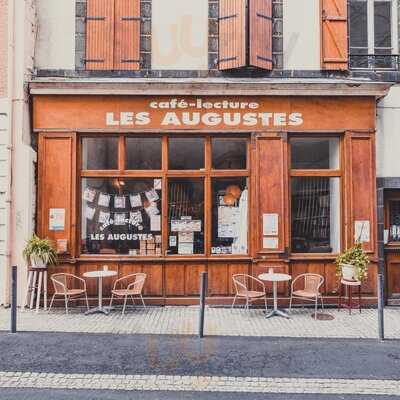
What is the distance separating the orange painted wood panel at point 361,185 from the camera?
32.9 feet

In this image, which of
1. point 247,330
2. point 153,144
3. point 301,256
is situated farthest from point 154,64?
point 247,330

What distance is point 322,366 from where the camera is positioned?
639 cm

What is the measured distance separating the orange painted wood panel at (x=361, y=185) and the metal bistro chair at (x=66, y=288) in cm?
569

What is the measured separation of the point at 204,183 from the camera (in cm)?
1020

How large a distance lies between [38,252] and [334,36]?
7665 millimetres

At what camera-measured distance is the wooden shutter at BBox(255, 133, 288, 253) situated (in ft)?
32.9

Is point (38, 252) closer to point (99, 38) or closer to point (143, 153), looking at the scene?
point (143, 153)

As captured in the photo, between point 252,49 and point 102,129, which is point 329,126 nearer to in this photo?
point 252,49

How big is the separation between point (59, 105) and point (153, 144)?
2133mm

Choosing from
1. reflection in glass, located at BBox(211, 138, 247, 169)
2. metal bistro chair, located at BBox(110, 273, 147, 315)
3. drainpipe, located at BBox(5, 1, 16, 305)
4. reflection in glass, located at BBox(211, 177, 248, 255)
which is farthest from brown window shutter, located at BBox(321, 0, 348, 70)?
drainpipe, located at BBox(5, 1, 16, 305)

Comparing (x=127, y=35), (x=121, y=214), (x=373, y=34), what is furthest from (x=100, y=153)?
(x=373, y=34)

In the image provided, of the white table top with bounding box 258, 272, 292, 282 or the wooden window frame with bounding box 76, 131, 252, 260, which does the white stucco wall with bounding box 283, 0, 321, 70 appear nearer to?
the wooden window frame with bounding box 76, 131, 252, 260

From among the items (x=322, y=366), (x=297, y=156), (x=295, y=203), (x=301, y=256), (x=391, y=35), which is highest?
(x=391, y=35)

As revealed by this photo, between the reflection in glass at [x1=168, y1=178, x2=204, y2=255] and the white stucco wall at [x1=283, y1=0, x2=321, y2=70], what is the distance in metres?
3.37
